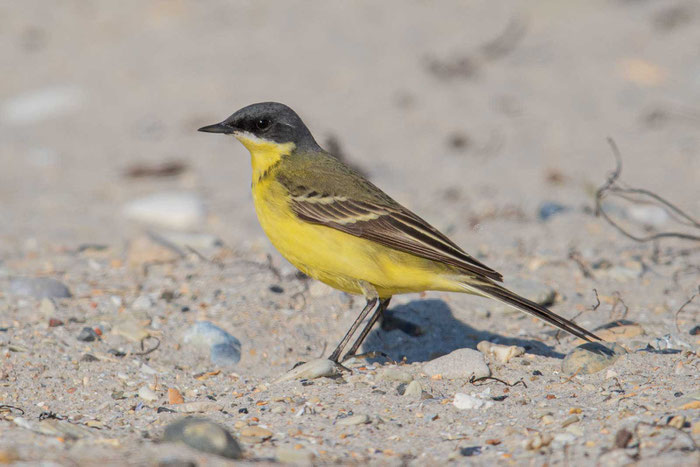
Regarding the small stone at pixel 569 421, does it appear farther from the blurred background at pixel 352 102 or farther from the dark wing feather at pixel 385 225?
the blurred background at pixel 352 102

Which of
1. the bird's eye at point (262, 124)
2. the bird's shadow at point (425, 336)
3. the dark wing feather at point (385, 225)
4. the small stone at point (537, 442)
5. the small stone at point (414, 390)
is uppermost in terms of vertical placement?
the bird's eye at point (262, 124)

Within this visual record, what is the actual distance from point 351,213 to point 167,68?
795cm

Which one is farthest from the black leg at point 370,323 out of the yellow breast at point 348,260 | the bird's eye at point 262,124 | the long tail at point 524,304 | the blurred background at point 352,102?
the blurred background at point 352,102

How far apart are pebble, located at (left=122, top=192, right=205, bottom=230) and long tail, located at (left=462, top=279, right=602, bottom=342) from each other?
4279 mm

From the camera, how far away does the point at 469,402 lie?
498 cm

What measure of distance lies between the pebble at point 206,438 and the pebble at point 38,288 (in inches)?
111

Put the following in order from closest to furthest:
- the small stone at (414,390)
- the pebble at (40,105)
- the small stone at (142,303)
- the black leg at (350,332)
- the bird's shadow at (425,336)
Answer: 1. the small stone at (414,390)
2. the black leg at (350,332)
3. the bird's shadow at (425,336)
4. the small stone at (142,303)
5. the pebble at (40,105)

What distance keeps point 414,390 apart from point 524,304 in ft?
2.73

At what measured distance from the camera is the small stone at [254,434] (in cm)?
446

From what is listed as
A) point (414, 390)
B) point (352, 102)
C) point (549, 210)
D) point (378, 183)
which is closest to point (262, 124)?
point (414, 390)

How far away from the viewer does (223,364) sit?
235 inches

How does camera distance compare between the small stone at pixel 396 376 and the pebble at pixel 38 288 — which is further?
the pebble at pixel 38 288

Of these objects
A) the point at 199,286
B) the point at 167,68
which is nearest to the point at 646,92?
the point at 167,68

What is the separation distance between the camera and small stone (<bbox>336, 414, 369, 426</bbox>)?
4.70 metres
